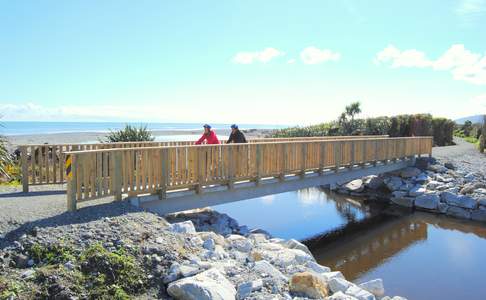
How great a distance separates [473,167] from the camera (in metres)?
19.7

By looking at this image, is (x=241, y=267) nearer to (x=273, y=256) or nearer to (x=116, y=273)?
(x=273, y=256)

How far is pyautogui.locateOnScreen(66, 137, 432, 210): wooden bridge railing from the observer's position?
23.2ft

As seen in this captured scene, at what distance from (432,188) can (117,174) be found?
46.9 feet

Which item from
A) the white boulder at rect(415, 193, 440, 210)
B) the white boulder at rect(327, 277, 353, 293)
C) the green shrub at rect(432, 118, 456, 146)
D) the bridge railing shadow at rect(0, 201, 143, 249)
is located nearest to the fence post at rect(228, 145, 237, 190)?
the bridge railing shadow at rect(0, 201, 143, 249)

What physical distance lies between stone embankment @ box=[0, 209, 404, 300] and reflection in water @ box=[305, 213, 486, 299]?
2.17 metres

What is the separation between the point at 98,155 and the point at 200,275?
3174 millimetres

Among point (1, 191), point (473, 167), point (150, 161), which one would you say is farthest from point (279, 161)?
point (473, 167)

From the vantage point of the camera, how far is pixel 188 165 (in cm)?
890

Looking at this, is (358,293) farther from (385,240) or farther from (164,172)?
(385,240)

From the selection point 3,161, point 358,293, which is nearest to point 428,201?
point 358,293

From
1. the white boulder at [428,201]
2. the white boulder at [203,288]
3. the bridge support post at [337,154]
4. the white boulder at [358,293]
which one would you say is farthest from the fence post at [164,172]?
the white boulder at [428,201]

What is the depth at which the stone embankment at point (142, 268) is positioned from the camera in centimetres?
501

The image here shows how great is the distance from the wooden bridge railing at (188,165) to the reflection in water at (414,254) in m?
2.51

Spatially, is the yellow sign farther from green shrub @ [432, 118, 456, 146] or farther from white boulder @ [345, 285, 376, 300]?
green shrub @ [432, 118, 456, 146]
